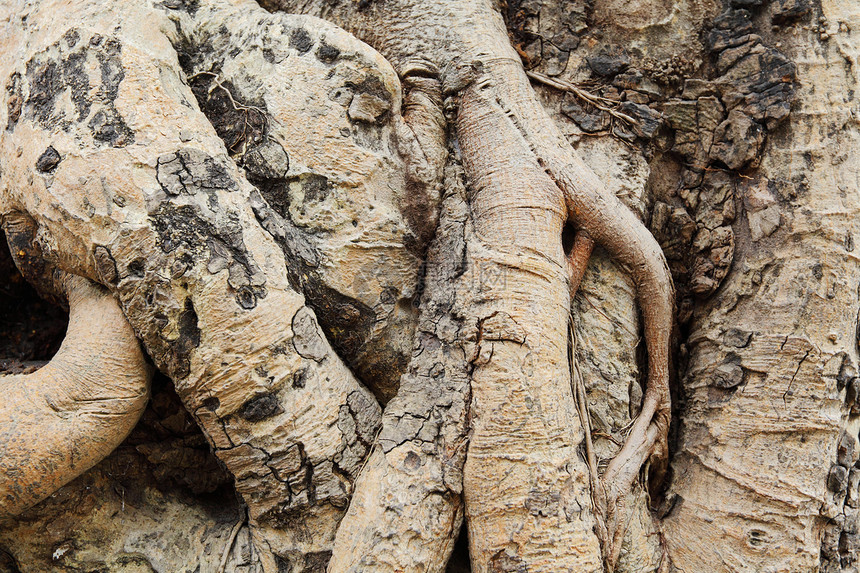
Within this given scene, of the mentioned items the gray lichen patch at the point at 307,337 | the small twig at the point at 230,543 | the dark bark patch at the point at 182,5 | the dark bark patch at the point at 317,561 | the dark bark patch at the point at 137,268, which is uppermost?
the dark bark patch at the point at 182,5

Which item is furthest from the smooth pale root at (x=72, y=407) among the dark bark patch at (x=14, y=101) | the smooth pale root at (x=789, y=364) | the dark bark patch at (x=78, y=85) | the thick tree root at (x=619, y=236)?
the smooth pale root at (x=789, y=364)

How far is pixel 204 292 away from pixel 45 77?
933 mm

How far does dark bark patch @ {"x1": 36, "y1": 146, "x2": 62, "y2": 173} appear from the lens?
2000mm

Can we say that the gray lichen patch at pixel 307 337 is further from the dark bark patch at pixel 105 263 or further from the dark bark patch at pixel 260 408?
the dark bark patch at pixel 105 263

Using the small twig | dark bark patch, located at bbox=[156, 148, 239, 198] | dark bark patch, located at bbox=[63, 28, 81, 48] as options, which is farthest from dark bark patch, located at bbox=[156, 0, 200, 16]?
the small twig

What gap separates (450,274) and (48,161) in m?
1.33

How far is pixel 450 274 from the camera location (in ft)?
7.33

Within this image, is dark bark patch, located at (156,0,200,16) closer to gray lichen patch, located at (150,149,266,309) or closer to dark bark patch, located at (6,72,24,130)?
dark bark patch, located at (6,72,24,130)

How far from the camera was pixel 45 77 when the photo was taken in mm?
2125

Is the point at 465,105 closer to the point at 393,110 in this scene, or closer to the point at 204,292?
the point at 393,110

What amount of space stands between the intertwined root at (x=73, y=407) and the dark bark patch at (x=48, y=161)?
41 cm

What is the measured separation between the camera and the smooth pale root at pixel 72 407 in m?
1.93

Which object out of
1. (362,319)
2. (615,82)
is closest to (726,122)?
(615,82)

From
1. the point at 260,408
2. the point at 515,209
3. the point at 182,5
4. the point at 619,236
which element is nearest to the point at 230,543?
the point at 260,408
